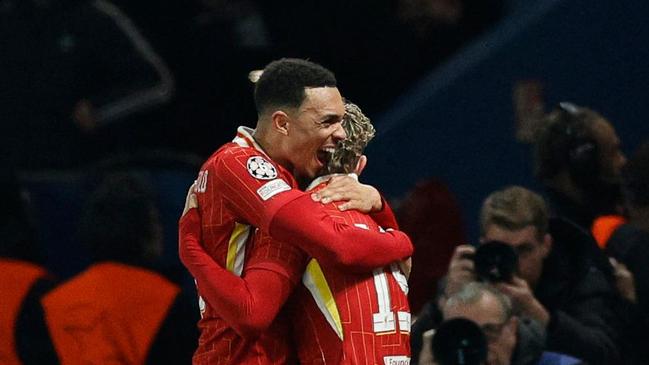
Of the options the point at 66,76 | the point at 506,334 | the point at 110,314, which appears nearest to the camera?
the point at 506,334

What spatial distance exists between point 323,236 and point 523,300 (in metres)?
1.74

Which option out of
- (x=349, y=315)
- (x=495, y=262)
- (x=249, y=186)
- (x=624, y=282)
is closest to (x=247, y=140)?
(x=249, y=186)

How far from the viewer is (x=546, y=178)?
312 inches

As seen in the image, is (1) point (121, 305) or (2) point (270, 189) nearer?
(2) point (270, 189)

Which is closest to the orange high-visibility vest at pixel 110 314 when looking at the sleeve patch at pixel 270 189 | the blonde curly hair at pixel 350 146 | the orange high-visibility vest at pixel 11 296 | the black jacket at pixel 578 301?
the orange high-visibility vest at pixel 11 296

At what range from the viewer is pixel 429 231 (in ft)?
27.6

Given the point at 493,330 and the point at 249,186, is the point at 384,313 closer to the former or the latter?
the point at 249,186

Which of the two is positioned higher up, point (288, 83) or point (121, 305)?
point (288, 83)

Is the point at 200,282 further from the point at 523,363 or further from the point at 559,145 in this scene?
the point at 559,145

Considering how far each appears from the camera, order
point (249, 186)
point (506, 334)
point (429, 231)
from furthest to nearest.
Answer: point (429, 231)
point (506, 334)
point (249, 186)

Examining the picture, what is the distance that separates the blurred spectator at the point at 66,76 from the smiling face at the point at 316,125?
3812 millimetres

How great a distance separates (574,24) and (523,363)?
2665 millimetres

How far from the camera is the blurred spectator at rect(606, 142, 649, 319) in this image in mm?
7438

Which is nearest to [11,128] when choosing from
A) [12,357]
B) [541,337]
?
[12,357]
